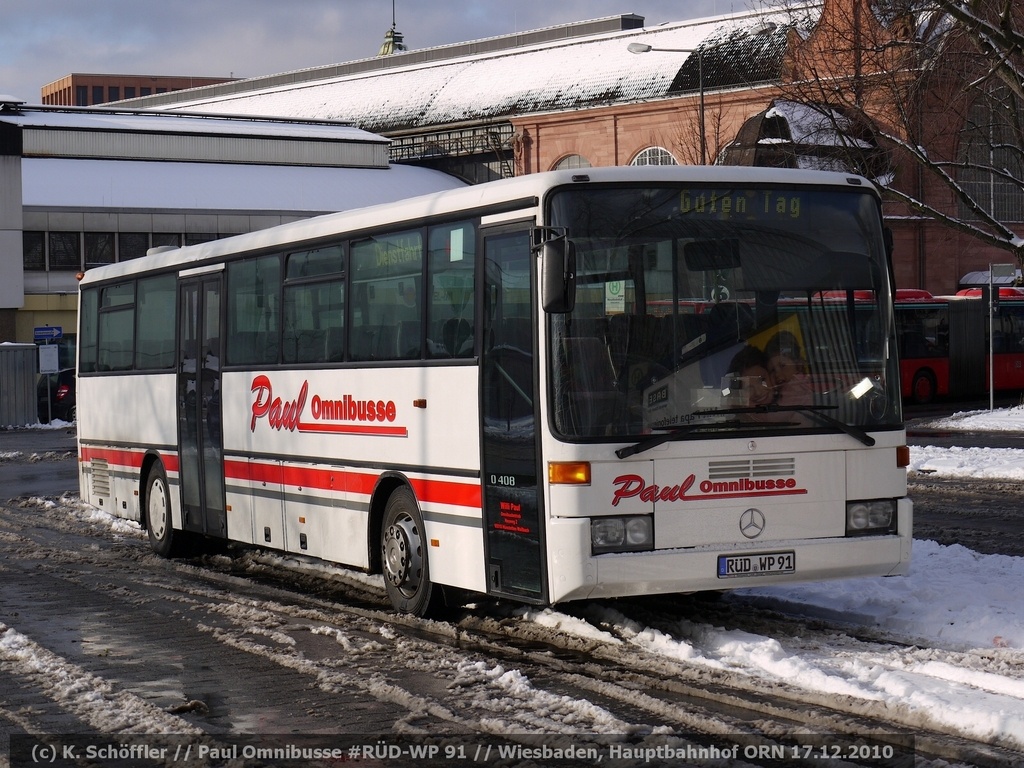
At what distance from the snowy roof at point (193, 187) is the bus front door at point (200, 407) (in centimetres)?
4746

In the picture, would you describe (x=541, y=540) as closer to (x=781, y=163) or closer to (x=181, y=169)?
(x=781, y=163)

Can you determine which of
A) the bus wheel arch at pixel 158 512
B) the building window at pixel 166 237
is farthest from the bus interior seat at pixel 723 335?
the building window at pixel 166 237

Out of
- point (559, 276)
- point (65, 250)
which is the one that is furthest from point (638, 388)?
point (65, 250)

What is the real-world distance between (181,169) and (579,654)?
194 ft

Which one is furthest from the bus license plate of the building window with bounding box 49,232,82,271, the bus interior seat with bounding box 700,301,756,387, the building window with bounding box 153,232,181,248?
the building window with bounding box 153,232,181,248

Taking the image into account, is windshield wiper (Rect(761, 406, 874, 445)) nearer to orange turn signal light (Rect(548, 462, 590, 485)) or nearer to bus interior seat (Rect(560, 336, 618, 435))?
bus interior seat (Rect(560, 336, 618, 435))

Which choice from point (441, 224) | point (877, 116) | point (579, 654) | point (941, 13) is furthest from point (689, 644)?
point (877, 116)

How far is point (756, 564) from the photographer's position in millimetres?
9148

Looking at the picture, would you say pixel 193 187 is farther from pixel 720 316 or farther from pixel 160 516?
pixel 720 316

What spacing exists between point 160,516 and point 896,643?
897 cm

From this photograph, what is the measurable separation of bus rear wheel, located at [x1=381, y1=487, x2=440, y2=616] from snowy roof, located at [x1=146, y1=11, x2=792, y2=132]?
171 feet

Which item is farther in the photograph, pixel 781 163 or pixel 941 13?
pixel 781 163

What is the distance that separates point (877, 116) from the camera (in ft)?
93.4

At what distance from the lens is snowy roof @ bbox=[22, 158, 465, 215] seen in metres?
61.0
